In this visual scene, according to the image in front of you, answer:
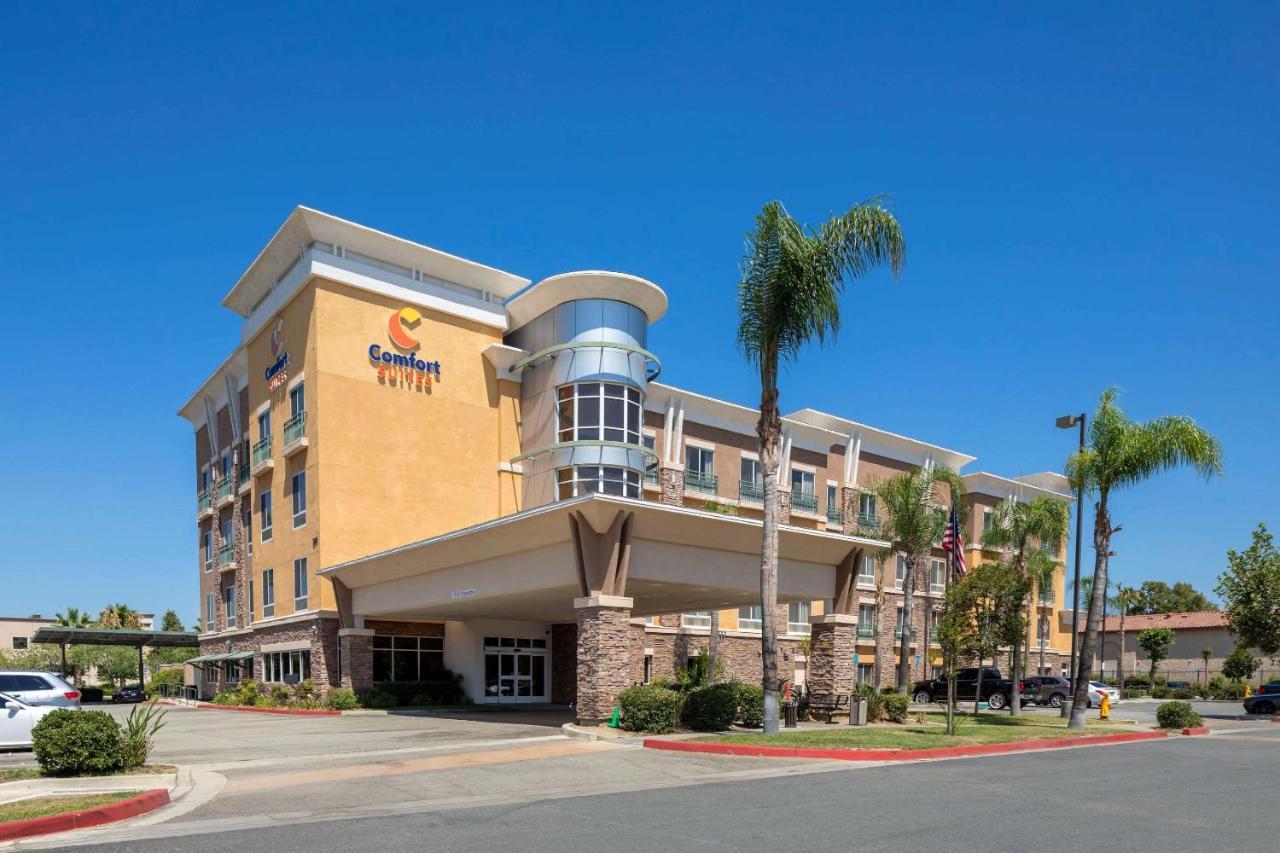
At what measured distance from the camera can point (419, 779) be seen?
1647 cm

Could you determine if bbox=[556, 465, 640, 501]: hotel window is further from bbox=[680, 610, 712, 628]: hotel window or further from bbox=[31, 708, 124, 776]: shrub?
bbox=[31, 708, 124, 776]: shrub

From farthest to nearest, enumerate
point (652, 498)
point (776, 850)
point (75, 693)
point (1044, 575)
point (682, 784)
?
1. point (1044, 575)
2. point (652, 498)
3. point (75, 693)
4. point (682, 784)
5. point (776, 850)

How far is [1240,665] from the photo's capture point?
6569 cm

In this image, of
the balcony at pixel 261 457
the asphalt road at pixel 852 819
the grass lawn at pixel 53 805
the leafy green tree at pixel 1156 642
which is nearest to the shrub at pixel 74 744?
the grass lawn at pixel 53 805

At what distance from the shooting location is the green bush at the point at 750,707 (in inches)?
993

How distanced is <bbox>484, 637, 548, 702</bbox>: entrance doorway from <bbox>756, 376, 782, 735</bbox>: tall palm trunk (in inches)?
795

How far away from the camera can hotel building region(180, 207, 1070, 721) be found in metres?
35.6

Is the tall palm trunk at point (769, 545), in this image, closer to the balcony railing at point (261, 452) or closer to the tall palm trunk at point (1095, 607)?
the tall palm trunk at point (1095, 607)

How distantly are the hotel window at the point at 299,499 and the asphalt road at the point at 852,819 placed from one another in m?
29.9

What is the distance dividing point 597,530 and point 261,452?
83.5ft

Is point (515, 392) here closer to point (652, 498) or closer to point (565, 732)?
point (652, 498)

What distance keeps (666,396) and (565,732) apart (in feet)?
83.0

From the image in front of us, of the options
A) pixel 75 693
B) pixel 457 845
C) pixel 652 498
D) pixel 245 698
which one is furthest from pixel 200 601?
pixel 457 845

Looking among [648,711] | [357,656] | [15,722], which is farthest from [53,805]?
[357,656]
